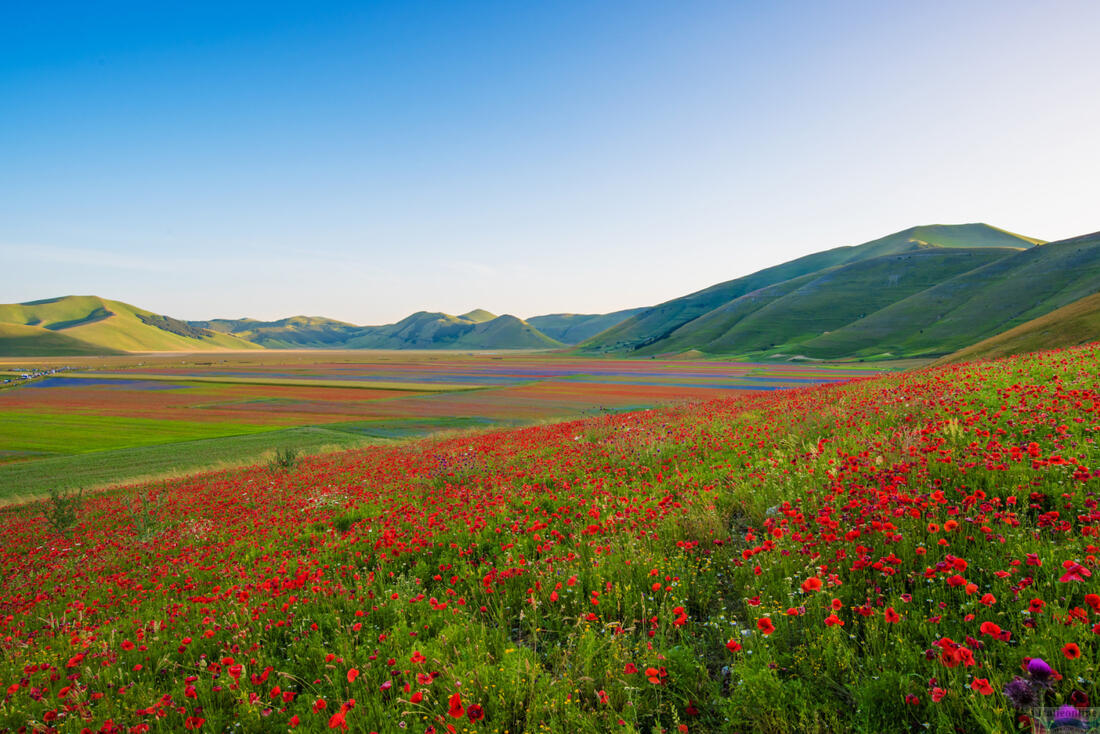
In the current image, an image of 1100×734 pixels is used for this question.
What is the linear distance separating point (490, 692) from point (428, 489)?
313 inches

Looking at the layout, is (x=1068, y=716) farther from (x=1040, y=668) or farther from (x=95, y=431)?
(x=95, y=431)

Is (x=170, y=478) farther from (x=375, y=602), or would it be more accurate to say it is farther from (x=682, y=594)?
(x=682, y=594)

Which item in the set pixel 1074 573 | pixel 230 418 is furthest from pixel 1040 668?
pixel 230 418

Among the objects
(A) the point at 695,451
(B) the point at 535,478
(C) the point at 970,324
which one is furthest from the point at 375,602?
(C) the point at 970,324

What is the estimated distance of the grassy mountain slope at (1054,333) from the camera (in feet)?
102

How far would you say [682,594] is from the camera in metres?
5.04

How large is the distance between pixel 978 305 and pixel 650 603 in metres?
188

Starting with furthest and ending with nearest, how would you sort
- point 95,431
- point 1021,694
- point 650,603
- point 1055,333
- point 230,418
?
point 230,418
point 95,431
point 1055,333
point 650,603
point 1021,694

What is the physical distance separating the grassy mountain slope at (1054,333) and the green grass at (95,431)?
60.0 metres

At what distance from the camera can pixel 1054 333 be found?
33.6 meters

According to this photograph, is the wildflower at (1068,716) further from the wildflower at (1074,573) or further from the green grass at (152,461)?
the green grass at (152,461)

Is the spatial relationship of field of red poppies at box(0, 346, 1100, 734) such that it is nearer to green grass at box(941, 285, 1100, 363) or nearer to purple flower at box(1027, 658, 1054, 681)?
purple flower at box(1027, 658, 1054, 681)

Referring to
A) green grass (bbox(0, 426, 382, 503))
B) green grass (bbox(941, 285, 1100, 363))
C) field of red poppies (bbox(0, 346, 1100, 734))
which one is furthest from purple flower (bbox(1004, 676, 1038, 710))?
green grass (bbox(941, 285, 1100, 363))

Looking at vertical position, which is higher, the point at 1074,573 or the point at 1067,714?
the point at 1074,573
